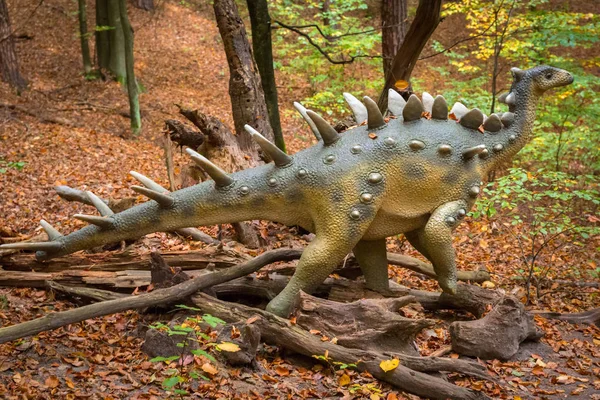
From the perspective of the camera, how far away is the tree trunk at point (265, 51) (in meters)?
9.47

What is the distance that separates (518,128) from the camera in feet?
18.7

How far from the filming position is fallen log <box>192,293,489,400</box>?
15.2ft

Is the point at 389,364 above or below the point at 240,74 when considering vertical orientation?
below

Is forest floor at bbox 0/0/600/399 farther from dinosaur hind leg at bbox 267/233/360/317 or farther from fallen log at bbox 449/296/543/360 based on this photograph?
dinosaur hind leg at bbox 267/233/360/317

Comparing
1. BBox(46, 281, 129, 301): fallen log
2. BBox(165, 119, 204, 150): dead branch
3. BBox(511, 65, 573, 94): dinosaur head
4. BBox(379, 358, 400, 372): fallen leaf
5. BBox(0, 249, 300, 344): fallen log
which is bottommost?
BBox(379, 358, 400, 372): fallen leaf

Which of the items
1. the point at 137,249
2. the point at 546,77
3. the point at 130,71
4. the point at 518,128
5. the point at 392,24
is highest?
the point at 392,24

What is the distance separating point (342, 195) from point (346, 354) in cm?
132

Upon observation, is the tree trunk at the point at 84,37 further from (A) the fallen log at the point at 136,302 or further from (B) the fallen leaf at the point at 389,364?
(B) the fallen leaf at the point at 389,364

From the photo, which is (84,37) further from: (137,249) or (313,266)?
(313,266)

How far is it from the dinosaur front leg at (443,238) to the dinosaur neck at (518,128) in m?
0.62

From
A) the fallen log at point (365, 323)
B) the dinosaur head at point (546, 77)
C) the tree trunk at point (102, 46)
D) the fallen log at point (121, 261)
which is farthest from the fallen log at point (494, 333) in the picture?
the tree trunk at point (102, 46)

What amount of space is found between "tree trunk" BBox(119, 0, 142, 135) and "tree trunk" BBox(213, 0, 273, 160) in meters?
4.81

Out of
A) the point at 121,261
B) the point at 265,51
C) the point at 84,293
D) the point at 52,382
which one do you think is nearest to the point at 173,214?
the point at 84,293

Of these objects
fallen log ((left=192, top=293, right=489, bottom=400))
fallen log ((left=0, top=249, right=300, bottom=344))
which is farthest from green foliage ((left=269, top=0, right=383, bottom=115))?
fallen log ((left=192, top=293, right=489, bottom=400))
